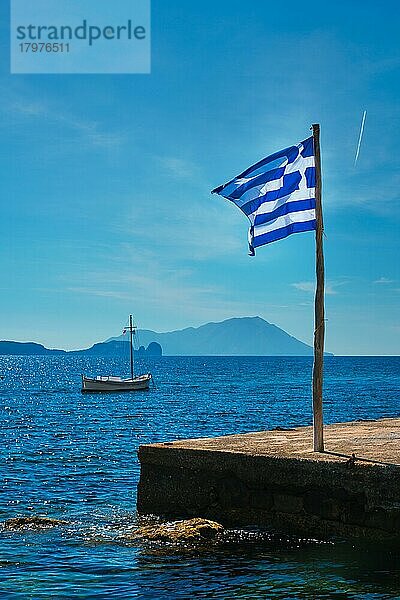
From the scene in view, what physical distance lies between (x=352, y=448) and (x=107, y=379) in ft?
250

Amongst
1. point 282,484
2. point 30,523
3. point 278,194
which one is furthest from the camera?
point 30,523

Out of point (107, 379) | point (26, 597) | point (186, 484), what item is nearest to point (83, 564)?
point (26, 597)

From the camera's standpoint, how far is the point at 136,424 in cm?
4556

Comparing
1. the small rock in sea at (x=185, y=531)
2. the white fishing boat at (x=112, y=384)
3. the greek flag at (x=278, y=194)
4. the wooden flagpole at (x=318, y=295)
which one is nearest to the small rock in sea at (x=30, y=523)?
the small rock in sea at (x=185, y=531)

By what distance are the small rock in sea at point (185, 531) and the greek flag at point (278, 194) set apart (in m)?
4.44

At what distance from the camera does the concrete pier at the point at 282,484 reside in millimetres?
11516

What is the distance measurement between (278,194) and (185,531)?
558 cm

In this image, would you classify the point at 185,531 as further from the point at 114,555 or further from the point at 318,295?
the point at 318,295

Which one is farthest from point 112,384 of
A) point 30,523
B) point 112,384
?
point 30,523

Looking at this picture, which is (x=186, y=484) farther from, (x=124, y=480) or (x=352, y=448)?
(x=124, y=480)

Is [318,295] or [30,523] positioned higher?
[318,295]

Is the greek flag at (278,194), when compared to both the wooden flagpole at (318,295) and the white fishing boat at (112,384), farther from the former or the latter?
the white fishing boat at (112,384)

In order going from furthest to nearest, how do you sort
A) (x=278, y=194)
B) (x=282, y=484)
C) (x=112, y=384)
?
(x=112, y=384)
(x=278, y=194)
(x=282, y=484)

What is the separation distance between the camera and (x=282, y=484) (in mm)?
12336
